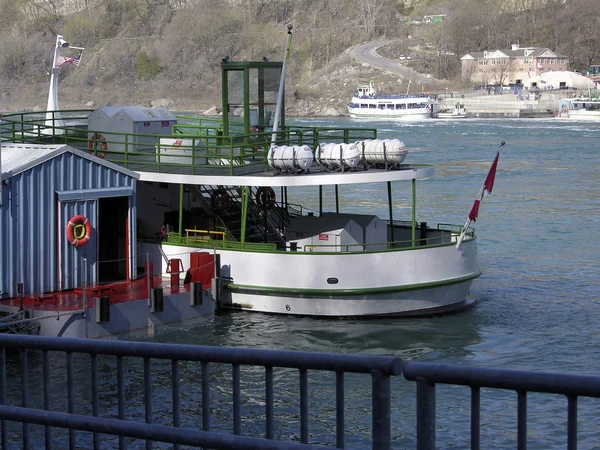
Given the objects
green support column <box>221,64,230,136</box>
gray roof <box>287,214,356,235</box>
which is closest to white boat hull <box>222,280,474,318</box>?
gray roof <box>287,214,356,235</box>

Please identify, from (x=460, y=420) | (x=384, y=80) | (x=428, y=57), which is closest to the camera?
(x=460, y=420)

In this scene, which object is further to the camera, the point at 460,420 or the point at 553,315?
the point at 553,315

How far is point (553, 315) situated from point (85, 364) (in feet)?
31.5

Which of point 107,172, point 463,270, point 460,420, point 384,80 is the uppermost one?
point 384,80

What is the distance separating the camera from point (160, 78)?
182 m

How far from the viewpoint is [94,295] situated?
734 inches

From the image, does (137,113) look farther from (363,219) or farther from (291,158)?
(363,219)

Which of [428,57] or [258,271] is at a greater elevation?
[428,57]

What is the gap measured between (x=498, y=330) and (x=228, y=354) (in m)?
16.1

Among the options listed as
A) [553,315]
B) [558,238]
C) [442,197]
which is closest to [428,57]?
[442,197]

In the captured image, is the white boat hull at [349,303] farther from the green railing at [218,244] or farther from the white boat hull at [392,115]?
the white boat hull at [392,115]

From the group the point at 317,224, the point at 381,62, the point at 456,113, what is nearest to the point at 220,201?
the point at 317,224

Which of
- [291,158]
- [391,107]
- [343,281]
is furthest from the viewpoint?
[391,107]

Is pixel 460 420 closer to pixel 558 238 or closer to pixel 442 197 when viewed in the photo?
pixel 558 238
